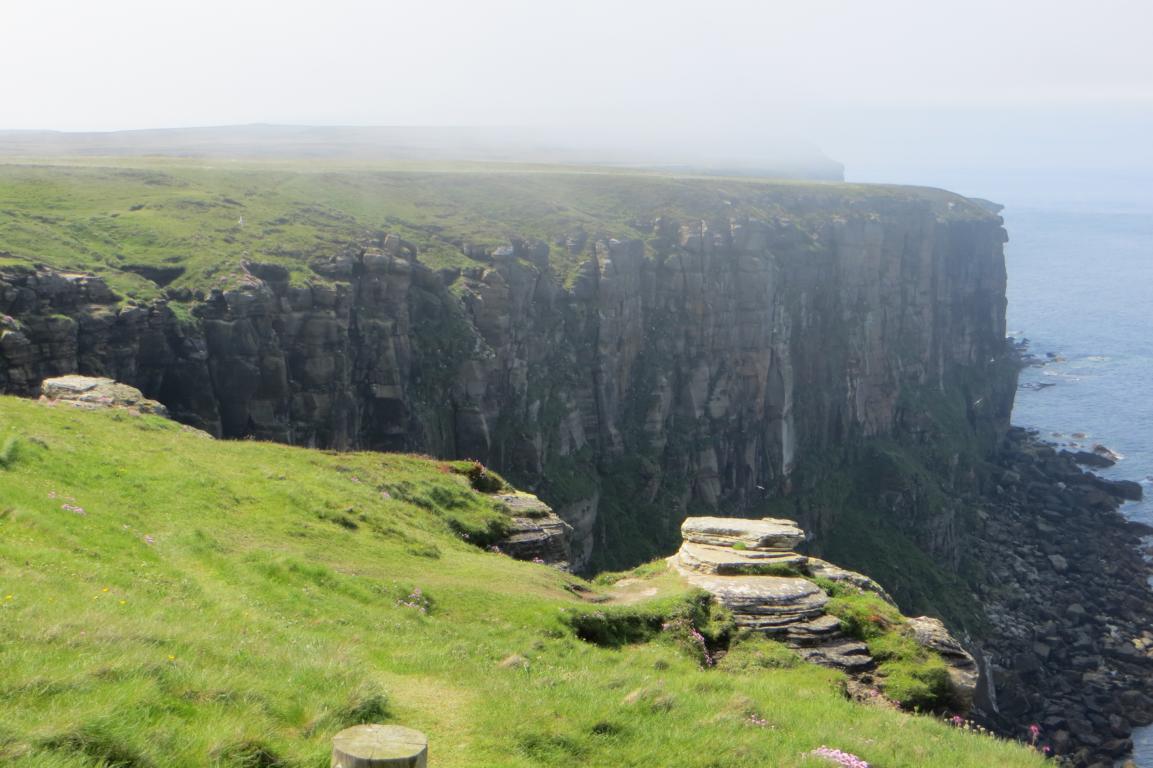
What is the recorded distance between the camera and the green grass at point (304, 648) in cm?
1280

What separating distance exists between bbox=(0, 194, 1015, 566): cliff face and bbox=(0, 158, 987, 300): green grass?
283cm

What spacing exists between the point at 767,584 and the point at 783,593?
76cm

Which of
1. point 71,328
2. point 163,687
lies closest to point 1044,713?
point 71,328

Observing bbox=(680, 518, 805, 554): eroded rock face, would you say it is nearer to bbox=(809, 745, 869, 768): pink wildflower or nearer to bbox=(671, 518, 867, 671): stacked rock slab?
bbox=(671, 518, 867, 671): stacked rock slab

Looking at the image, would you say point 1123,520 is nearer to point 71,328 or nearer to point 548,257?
point 548,257

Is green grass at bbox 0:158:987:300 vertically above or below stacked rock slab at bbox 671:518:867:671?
above

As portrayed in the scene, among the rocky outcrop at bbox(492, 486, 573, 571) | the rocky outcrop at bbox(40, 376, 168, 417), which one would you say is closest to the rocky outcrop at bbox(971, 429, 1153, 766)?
the rocky outcrop at bbox(492, 486, 573, 571)

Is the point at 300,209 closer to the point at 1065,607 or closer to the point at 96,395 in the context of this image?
the point at 96,395

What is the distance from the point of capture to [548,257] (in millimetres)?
91938

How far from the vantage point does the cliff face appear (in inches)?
2379

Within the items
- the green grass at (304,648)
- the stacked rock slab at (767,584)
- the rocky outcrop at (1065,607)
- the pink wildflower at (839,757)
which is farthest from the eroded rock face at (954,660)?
the rocky outcrop at (1065,607)

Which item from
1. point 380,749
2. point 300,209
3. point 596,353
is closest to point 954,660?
point 380,749

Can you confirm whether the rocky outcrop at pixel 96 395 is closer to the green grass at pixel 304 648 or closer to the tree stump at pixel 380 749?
the green grass at pixel 304 648

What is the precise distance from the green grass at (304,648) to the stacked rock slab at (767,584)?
1377mm
